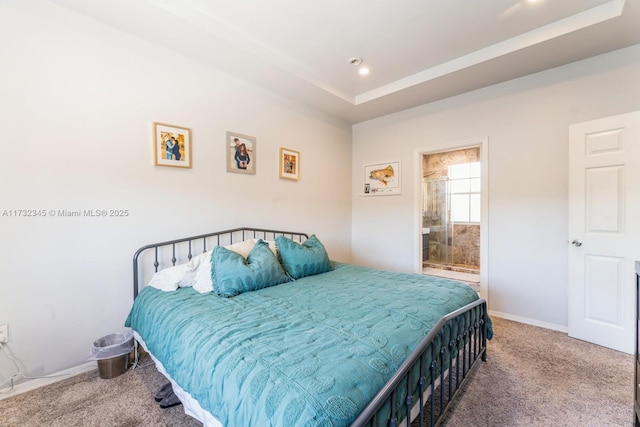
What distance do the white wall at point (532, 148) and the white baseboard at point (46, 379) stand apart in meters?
3.95

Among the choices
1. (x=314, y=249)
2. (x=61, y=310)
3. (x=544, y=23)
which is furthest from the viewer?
(x=314, y=249)

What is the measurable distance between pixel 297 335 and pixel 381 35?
8.25ft

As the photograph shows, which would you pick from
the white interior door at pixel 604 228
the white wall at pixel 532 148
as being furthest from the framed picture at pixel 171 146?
the white interior door at pixel 604 228

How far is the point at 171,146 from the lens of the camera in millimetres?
2492

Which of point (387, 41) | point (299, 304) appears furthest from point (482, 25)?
point (299, 304)

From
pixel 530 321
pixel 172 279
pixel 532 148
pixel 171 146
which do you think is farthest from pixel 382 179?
pixel 172 279

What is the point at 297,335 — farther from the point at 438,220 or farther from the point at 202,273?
the point at 438,220

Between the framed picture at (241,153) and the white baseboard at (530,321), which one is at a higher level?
the framed picture at (241,153)

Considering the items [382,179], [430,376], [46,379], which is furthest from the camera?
[382,179]

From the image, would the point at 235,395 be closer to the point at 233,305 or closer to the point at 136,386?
the point at 233,305

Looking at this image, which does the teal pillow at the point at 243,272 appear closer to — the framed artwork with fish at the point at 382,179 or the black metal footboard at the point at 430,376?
the black metal footboard at the point at 430,376

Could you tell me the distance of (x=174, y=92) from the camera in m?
2.52

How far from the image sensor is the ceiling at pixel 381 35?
207 centimetres

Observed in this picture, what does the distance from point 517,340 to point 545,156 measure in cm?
188
